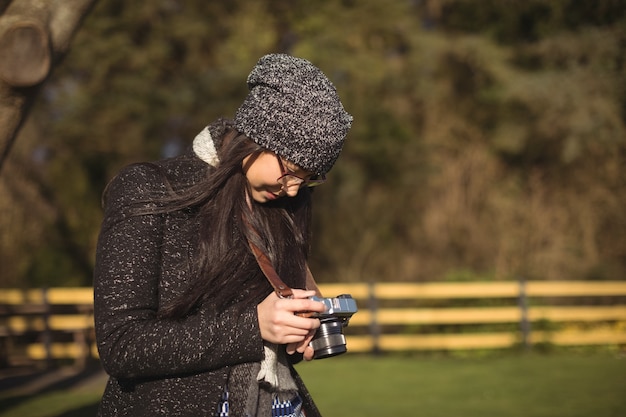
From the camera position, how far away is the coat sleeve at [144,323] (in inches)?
66.7

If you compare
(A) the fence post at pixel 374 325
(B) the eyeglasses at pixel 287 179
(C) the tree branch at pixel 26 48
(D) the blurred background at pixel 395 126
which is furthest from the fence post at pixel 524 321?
(B) the eyeglasses at pixel 287 179

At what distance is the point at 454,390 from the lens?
9.07 metres

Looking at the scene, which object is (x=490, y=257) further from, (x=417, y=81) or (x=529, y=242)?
(x=417, y=81)

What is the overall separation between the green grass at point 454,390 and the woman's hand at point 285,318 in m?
6.16

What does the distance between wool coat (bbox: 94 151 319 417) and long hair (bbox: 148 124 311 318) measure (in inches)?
1.2

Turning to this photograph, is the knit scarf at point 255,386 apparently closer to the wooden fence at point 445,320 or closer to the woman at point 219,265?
the woman at point 219,265

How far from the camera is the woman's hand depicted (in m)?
1.71

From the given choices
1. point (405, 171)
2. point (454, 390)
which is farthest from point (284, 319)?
point (405, 171)

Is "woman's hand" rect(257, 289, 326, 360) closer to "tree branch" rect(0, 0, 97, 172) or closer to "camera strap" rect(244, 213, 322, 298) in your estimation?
"camera strap" rect(244, 213, 322, 298)

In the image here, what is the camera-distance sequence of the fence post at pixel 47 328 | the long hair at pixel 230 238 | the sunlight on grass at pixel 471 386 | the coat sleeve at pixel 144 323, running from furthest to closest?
the fence post at pixel 47 328 < the sunlight on grass at pixel 471 386 < the long hair at pixel 230 238 < the coat sleeve at pixel 144 323

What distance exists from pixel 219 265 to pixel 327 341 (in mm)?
300

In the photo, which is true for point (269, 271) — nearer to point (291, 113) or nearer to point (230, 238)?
point (230, 238)

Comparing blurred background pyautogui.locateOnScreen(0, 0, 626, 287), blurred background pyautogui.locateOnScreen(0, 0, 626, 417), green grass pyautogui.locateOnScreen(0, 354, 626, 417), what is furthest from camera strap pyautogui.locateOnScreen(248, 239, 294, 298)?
blurred background pyautogui.locateOnScreen(0, 0, 626, 287)

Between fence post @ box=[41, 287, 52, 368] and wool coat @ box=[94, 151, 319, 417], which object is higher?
Result: wool coat @ box=[94, 151, 319, 417]
